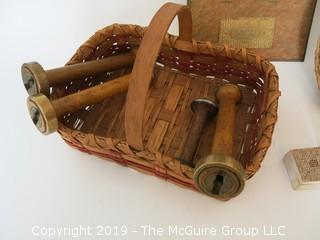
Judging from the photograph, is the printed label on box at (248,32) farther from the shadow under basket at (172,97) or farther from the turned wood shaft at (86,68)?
the turned wood shaft at (86,68)

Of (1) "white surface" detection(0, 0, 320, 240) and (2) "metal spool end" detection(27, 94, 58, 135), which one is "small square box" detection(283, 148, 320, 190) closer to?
(1) "white surface" detection(0, 0, 320, 240)

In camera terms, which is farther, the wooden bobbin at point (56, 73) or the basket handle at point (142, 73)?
the wooden bobbin at point (56, 73)

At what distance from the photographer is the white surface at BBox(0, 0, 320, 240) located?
0.64 metres

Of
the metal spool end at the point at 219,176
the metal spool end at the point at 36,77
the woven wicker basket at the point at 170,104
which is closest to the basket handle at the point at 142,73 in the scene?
the woven wicker basket at the point at 170,104

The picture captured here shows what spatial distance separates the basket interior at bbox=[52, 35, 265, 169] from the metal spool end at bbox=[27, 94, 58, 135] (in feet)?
0.25

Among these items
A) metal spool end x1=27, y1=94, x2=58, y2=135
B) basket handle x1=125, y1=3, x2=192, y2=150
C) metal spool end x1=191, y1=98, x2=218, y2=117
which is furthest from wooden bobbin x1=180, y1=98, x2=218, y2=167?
metal spool end x1=27, y1=94, x2=58, y2=135

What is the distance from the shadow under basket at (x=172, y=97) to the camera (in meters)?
0.65

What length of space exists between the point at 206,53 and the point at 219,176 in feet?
0.95

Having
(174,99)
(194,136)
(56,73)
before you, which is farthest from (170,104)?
(56,73)

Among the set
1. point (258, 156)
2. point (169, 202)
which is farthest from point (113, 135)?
point (258, 156)

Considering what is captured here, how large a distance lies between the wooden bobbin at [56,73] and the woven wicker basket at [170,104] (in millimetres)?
33

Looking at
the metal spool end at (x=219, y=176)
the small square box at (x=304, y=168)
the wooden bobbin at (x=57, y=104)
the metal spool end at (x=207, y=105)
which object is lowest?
the metal spool end at (x=219, y=176)

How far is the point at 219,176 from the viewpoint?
55 cm

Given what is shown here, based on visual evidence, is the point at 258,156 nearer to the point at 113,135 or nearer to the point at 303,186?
the point at 303,186
